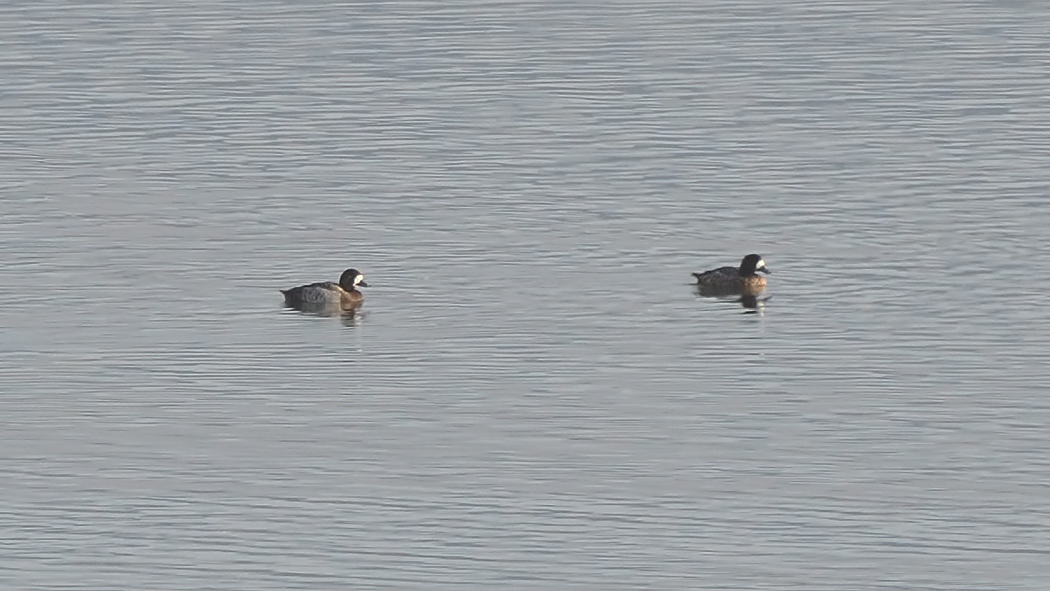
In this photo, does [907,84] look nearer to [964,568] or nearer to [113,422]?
[113,422]

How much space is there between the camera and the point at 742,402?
3003 centimetres

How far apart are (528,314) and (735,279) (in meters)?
3.27

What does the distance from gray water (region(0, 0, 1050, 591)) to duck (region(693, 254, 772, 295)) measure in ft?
1.35

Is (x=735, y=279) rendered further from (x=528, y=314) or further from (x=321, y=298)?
(x=321, y=298)

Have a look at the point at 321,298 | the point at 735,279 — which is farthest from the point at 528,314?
the point at 735,279

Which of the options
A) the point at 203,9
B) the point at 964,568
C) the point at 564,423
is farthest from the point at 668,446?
the point at 203,9

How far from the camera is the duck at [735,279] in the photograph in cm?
3712

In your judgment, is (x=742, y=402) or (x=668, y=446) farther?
(x=742, y=402)

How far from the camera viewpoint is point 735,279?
3719 cm

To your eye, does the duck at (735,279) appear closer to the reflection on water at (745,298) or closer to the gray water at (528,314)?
the reflection on water at (745,298)

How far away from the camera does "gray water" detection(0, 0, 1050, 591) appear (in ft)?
81.4

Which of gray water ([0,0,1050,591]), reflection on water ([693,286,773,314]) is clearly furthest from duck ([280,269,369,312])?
reflection on water ([693,286,773,314])

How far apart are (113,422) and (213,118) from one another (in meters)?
24.7

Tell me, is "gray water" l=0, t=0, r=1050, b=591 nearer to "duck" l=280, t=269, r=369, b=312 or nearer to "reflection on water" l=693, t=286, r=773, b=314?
"reflection on water" l=693, t=286, r=773, b=314
